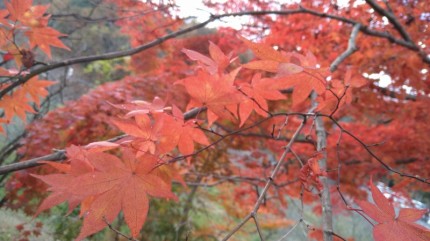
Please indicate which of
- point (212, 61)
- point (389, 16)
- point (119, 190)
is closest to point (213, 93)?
point (212, 61)

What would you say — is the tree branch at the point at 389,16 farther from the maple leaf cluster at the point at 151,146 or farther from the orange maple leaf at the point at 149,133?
the orange maple leaf at the point at 149,133

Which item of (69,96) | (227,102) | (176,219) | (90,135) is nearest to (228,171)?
(176,219)

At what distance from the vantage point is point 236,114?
90cm

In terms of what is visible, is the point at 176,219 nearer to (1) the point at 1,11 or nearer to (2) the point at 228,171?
(2) the point at 228,171

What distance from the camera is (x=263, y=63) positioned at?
710 millimetres

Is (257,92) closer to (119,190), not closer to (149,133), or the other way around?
(149,133)

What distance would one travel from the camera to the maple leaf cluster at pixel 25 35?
1.25 metres

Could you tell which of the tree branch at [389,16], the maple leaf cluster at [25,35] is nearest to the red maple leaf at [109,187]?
the maple leaf cluster at [25,35]

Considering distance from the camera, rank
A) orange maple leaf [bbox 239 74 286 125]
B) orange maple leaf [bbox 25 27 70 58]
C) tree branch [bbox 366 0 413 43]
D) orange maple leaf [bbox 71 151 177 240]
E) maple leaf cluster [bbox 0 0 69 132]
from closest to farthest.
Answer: orange maple leaf [bbox 71 151 177 240] < orange maple leaf [bbox 239 74 286 125] < maple leaf cluster [bbox 0 0 69 132] < orange maple leaf [bbox 25 27 70 58] < tree branch [bbox 366 0 413 43]

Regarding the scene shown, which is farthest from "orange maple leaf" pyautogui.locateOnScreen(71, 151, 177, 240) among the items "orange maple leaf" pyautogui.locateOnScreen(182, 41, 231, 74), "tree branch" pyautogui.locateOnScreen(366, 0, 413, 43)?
"tree branch" pyautogui.locateOnScreen(366, 0, 413, 43)

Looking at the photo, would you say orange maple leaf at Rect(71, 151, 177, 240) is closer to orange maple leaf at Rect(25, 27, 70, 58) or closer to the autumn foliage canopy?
the autumn foliage canopy

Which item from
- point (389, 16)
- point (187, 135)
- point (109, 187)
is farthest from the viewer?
point (389, 16)

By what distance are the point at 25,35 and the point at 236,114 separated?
1.09 m

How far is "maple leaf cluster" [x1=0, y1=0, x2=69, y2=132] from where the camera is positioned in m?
1.25
